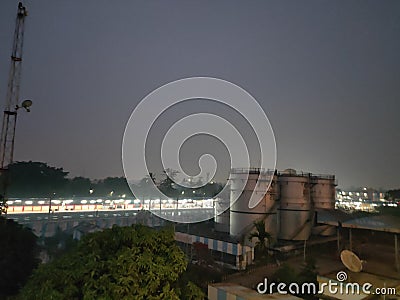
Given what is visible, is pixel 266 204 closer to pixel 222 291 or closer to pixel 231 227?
pixel 231 227

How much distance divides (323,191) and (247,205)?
47.4ft

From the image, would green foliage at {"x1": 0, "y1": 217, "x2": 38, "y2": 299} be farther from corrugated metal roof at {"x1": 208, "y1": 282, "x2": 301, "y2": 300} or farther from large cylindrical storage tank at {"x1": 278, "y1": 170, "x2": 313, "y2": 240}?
large cylindrical storage tank at {"x1": 278, "y1": 170, "x2": 313, "y2": 240}

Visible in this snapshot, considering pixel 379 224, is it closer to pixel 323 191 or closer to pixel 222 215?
pixel 323 191

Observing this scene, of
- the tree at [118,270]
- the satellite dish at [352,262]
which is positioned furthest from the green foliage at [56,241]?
the tree at [118,270]

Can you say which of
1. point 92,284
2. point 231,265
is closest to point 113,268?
point 92,284

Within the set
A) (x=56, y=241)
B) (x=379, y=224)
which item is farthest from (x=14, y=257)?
(x=379, y=224)

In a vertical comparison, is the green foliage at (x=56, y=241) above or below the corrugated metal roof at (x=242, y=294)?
below

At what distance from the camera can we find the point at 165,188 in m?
95.9

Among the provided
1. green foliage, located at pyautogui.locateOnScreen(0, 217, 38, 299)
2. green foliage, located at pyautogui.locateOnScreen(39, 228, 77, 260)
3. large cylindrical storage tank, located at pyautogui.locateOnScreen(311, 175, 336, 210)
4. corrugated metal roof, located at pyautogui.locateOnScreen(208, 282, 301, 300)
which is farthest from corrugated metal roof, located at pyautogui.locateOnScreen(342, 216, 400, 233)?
green foliage, located at pyautogui.locateOnScreen(39, 228, 77, 260)

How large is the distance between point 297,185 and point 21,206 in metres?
43.7

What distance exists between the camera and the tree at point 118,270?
7.84 m

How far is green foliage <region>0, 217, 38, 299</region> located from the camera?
2145 centimetres

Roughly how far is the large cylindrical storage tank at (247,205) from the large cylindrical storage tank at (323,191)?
348 inches

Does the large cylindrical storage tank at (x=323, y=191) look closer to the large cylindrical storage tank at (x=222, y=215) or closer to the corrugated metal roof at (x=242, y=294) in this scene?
the large cylindrical storage tank at (x=222, y=215)
